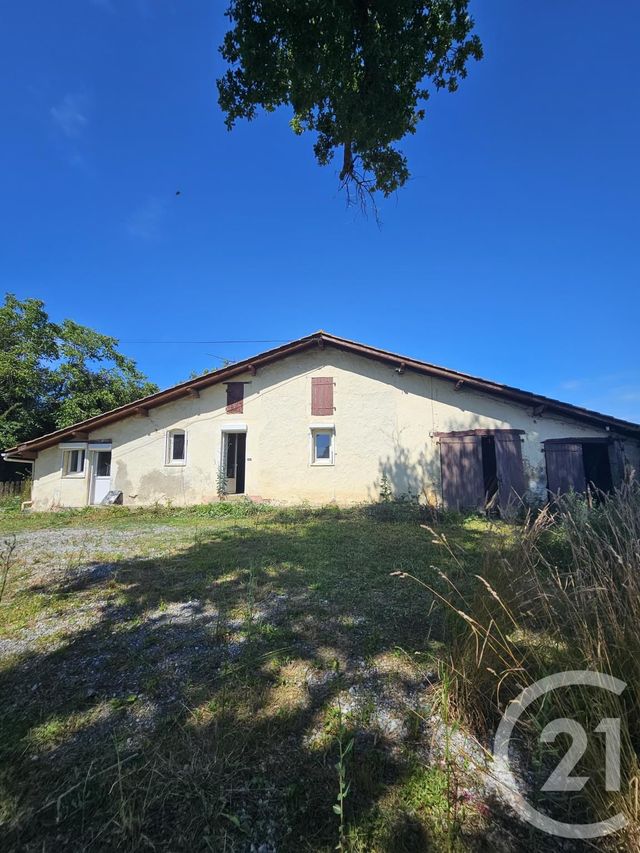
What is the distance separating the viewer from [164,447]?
42.3 ft

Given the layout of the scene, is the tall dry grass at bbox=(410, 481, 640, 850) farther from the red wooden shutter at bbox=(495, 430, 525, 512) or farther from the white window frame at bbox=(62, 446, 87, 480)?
the white window frame at bbox=(62, 446, 87, 480)

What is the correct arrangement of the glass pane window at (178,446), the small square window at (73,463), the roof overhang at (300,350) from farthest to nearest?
the small square window at (73,463) < the glass pane window at (178,446) < the roof overhang at (300,350)

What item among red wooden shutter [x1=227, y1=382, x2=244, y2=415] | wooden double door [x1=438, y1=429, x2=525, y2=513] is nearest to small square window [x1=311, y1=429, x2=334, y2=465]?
red wooden shutter [x1=227, y1=382, x2=244, y2=415]

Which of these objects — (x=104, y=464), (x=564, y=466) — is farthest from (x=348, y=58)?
(x=104, y=464)

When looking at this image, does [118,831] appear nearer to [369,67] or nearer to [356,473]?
[369,67]

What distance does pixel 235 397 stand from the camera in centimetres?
1295

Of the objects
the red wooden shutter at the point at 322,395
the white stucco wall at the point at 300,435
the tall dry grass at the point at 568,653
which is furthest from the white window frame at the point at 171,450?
the tall dry grass at the point at 568,653

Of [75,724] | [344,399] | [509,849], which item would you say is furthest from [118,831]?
[344,399]

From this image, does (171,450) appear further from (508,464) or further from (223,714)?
(223,714)

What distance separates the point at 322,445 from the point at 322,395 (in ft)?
5.70

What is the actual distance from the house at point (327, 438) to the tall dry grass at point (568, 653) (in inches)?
369

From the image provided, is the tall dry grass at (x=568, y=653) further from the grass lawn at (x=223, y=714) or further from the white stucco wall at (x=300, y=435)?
the white stucco wall at (x=300, y=435)

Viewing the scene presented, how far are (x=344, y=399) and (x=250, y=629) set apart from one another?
9.80 m

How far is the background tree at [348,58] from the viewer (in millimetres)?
5695
